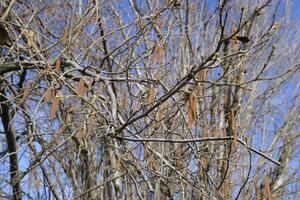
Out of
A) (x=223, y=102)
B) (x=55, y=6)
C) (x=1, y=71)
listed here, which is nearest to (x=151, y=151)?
(x=1, y=71)

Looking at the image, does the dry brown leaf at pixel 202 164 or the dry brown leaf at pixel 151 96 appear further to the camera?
the dry brown leaf at pixel 202 164

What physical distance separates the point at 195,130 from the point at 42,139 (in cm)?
136

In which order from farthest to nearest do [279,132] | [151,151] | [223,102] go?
[279,132], [223,102], [151,151]

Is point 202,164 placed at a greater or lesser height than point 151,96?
lesser

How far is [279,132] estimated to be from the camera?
30.3 feet

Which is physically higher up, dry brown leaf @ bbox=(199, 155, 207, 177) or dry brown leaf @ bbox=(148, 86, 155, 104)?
dry brown leaf @ bbox=(148, 86, 155, 104)

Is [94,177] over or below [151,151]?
over

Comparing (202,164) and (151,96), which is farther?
(202,164)

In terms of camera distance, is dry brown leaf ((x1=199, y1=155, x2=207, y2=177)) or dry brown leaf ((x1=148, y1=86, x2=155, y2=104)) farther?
dry brown leaf ((x1=199, y1=155, x2=207, y2=177))

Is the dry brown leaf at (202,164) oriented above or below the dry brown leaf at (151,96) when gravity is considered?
below

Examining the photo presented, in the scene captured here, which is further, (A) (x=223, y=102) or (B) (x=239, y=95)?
(B) (x=239, y=95)

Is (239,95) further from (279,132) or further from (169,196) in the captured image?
(169,196)

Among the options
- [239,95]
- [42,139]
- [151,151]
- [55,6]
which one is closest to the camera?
[151,151]

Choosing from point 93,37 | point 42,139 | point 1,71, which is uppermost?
point 93,37
